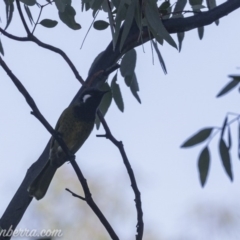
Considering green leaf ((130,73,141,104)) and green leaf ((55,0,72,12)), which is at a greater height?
green leaf ((55,0,72,12))

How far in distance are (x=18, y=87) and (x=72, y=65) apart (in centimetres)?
66

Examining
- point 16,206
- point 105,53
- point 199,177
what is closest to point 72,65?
point 105,53

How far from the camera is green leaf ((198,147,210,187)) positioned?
1461mm

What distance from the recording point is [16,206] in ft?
7.97

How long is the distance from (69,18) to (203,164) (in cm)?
154

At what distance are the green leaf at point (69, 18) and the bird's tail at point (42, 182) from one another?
61cm

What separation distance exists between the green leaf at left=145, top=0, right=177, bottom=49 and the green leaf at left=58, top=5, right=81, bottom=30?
1.56 ft

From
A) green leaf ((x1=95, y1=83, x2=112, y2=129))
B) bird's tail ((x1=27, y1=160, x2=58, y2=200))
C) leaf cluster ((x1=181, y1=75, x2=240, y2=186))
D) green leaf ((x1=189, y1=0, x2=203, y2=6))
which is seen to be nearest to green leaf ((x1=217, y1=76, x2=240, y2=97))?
leaf cluster ((x1=181, y1=75, x2=240, y2=186))

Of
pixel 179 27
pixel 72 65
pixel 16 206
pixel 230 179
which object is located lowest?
pixel 230 179

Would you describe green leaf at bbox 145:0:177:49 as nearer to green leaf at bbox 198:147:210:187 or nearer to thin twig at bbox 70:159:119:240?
thin twig at bbox 70:159:119:240

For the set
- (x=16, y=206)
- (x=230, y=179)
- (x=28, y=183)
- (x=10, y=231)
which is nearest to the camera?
(x=230, y=179)

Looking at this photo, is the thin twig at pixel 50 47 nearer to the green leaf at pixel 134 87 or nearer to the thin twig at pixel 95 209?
the green leaf at pixel 134 87

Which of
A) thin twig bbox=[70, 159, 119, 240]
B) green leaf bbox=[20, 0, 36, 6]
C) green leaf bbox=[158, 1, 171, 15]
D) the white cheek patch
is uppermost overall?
green leaf bbox=[158, 1, 171, 15]

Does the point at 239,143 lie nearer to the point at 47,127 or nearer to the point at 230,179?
the point at 230,179
